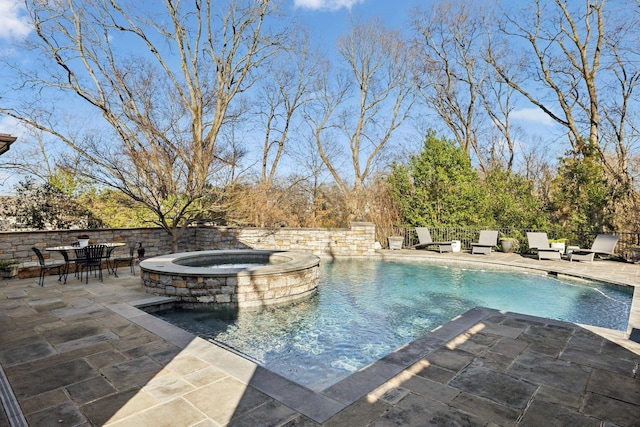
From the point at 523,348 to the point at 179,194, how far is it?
11.1 m

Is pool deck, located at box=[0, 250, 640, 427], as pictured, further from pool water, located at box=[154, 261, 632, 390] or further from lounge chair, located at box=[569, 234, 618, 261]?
lounge chair, located at box=[569, 234, 618, 261]

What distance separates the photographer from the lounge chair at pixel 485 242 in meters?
11.8

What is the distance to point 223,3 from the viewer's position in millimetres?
15180

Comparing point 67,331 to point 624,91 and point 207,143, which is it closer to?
point 207,143

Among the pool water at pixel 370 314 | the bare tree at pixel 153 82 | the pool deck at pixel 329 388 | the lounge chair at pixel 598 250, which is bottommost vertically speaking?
the pool water at pixel 370 314

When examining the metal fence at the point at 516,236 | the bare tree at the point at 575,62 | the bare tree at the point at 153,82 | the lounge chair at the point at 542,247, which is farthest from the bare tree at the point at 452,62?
the lounge chair at the point at 542,247

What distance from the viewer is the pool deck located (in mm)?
2316

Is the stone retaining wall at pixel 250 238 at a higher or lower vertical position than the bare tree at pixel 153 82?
lower

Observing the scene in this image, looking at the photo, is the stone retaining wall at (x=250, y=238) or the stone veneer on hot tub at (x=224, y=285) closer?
the stone veneer on hot tub at (x=224, y=285)

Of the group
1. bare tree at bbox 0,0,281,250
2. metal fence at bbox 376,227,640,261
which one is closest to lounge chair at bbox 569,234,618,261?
metal fence at bbox 376,227,640,261

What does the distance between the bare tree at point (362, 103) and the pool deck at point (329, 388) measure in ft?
46.7

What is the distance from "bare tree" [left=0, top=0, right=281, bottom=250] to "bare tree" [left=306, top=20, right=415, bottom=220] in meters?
4.45

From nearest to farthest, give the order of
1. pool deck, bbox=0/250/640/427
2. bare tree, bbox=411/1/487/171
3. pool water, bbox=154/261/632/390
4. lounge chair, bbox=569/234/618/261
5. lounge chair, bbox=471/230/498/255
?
1. pool deck, bbox=0/250/640/427
2. pool water, bbox=154/261/632/390
3. lounge chair, bbox=569/234/618/261
4. lounge chair, bbox=471/230/498/255
5. bare tree, bbox=411/1/487/171

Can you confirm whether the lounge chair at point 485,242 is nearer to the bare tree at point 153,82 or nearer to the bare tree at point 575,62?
the bare tree at point 575,62
